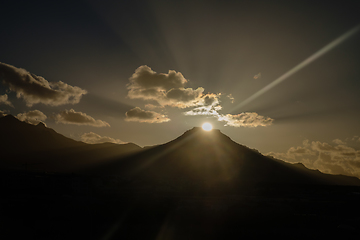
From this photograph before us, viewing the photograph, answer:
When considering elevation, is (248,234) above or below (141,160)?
below

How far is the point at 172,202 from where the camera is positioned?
3822cm

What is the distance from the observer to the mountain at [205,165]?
125125mm

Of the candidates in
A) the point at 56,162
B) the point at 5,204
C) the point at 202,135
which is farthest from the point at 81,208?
the point at 56,162

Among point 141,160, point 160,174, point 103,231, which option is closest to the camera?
point 103,231

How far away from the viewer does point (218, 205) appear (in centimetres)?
3519

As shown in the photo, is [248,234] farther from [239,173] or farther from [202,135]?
[202,135]

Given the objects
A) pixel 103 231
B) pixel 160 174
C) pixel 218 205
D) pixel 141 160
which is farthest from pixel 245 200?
pixel 141 160

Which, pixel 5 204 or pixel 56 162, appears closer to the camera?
pixel 5 204

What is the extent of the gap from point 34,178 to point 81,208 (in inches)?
1403

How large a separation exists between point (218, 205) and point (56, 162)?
208 meters

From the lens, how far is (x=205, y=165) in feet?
457

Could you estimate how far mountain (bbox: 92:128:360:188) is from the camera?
125 meters

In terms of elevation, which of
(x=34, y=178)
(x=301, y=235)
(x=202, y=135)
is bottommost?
(x=301, y=235)

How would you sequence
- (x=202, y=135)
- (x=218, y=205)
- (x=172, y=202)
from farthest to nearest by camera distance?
(x=202, y=135), (x=172, y=202), (x=218, y=205)
